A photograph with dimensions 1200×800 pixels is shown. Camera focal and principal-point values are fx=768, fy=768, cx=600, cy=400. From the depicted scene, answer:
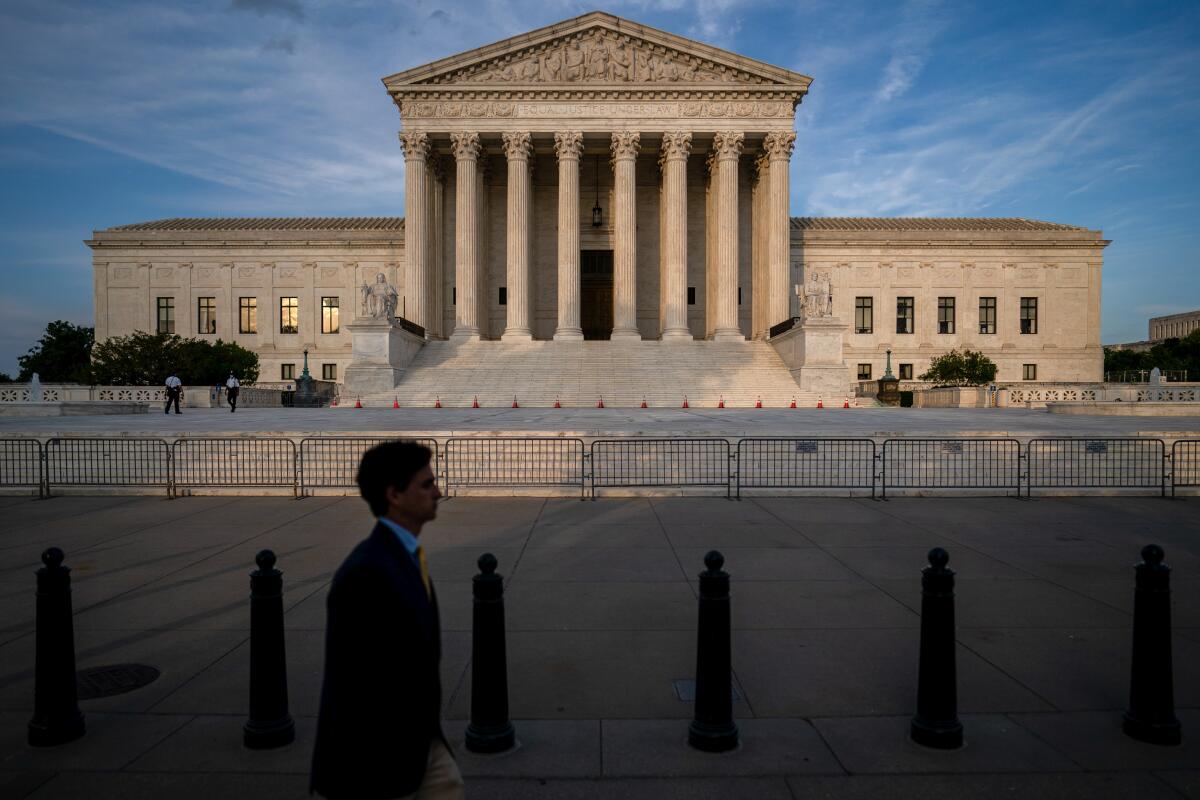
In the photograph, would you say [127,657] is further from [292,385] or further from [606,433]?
[292,385]

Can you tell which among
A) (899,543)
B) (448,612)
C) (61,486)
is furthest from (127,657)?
(61,486)

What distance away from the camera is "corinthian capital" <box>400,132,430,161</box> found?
152ft

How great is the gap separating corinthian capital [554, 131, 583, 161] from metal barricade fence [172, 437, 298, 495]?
36.6m

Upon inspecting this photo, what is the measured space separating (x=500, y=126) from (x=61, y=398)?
2819 cm

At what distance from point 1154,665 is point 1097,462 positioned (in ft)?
37.2

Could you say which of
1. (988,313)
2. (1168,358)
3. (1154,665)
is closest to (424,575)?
(1154,665)

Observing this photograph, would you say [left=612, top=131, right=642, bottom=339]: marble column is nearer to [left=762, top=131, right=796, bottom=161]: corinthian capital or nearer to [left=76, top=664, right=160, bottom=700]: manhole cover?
[left=762, top=131, right=796, bottom=161]: corinthian capital

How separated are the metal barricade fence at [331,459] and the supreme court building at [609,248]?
28.7 metres

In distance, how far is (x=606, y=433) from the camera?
14547 millimetres

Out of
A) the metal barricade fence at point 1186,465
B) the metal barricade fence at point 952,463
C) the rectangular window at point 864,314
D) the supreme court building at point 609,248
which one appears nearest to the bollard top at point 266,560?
the metal barricade fence at point 952,463

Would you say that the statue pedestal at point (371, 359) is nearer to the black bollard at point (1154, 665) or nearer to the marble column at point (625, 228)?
the marble column at point (625, 228)

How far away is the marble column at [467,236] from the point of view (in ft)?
150

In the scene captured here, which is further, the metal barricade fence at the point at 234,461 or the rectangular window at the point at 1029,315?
the rectangular window at the point at 1029,315

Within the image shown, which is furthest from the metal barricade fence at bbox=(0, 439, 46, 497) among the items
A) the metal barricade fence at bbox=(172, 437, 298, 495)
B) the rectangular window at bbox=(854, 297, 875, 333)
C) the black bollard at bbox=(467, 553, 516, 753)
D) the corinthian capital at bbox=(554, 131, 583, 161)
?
the rectangular window at bbox=(854, 297, 875, 333)
